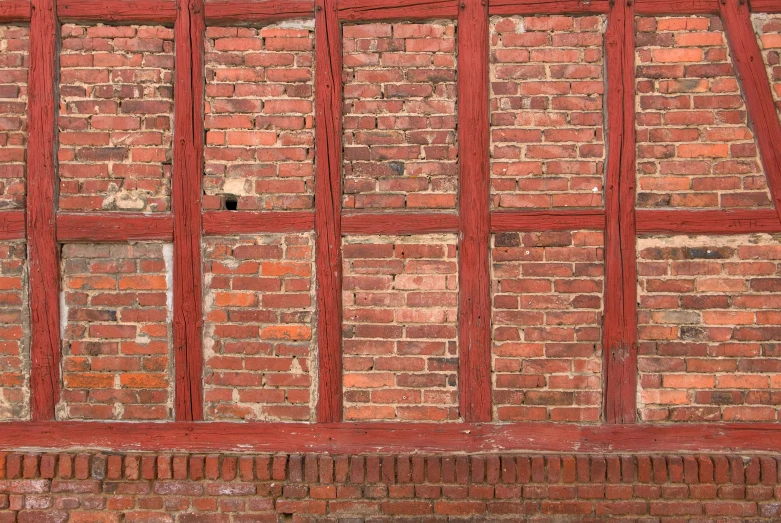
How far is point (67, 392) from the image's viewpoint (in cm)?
263

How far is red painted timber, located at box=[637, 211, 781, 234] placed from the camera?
2508 millimetres

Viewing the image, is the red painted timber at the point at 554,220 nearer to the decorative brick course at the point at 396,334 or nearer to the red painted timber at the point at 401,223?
the red painted timber at the point at 401,223

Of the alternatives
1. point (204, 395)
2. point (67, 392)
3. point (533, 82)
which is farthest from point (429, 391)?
point (67, 392)

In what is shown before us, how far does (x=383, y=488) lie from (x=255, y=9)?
2.31 meters

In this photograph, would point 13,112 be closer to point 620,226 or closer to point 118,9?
point 118,9

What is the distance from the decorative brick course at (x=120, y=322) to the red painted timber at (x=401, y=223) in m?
0.91

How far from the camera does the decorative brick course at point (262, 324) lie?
2596 millimetres

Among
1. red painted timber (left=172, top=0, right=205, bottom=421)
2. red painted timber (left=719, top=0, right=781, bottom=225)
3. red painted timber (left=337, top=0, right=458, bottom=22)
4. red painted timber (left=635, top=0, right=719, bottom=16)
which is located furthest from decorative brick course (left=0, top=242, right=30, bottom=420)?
red painted timber (left=719, top=0, right=781, bottom=225)

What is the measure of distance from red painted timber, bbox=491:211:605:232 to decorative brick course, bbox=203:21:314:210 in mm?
955

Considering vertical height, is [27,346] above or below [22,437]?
above

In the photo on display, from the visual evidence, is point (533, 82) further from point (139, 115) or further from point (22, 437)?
point (22, 437)

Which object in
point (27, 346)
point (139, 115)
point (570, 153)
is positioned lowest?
point (27, 346)

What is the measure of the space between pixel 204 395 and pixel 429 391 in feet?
3.48

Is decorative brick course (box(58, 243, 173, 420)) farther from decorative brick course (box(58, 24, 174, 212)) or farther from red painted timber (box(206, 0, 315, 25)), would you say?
red painted timber (box(206, 0, 315, 25))
